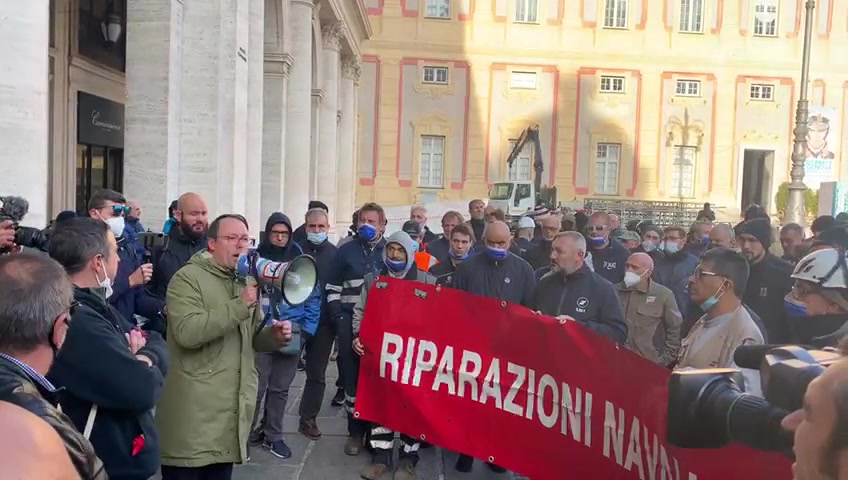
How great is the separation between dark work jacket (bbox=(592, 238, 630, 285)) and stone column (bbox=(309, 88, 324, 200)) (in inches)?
538

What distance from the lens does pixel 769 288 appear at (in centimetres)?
712

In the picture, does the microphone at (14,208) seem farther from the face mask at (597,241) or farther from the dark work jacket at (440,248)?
the face mask at (597,241)

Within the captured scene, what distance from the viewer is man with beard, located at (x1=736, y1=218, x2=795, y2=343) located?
7.02 m

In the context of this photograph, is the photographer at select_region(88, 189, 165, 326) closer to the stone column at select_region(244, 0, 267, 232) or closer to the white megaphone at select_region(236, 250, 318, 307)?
the white megaphone at select_region(236, 250, 318, 307)

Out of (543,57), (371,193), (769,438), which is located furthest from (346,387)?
(543,57)

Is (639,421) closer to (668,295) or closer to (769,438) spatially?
(769,438)

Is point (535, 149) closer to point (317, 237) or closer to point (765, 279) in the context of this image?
point (765, 279)

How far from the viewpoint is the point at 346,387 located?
6.59 metres

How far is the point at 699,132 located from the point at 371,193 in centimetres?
1815

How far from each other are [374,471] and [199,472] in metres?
2.00

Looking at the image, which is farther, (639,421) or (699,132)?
(699,132)

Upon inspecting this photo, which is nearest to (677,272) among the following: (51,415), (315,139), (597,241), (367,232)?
(597,241)

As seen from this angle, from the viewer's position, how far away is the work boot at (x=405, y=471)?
234 inches

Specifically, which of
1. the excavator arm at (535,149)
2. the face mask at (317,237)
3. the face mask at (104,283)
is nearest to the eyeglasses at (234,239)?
the face mask at (104,283)
